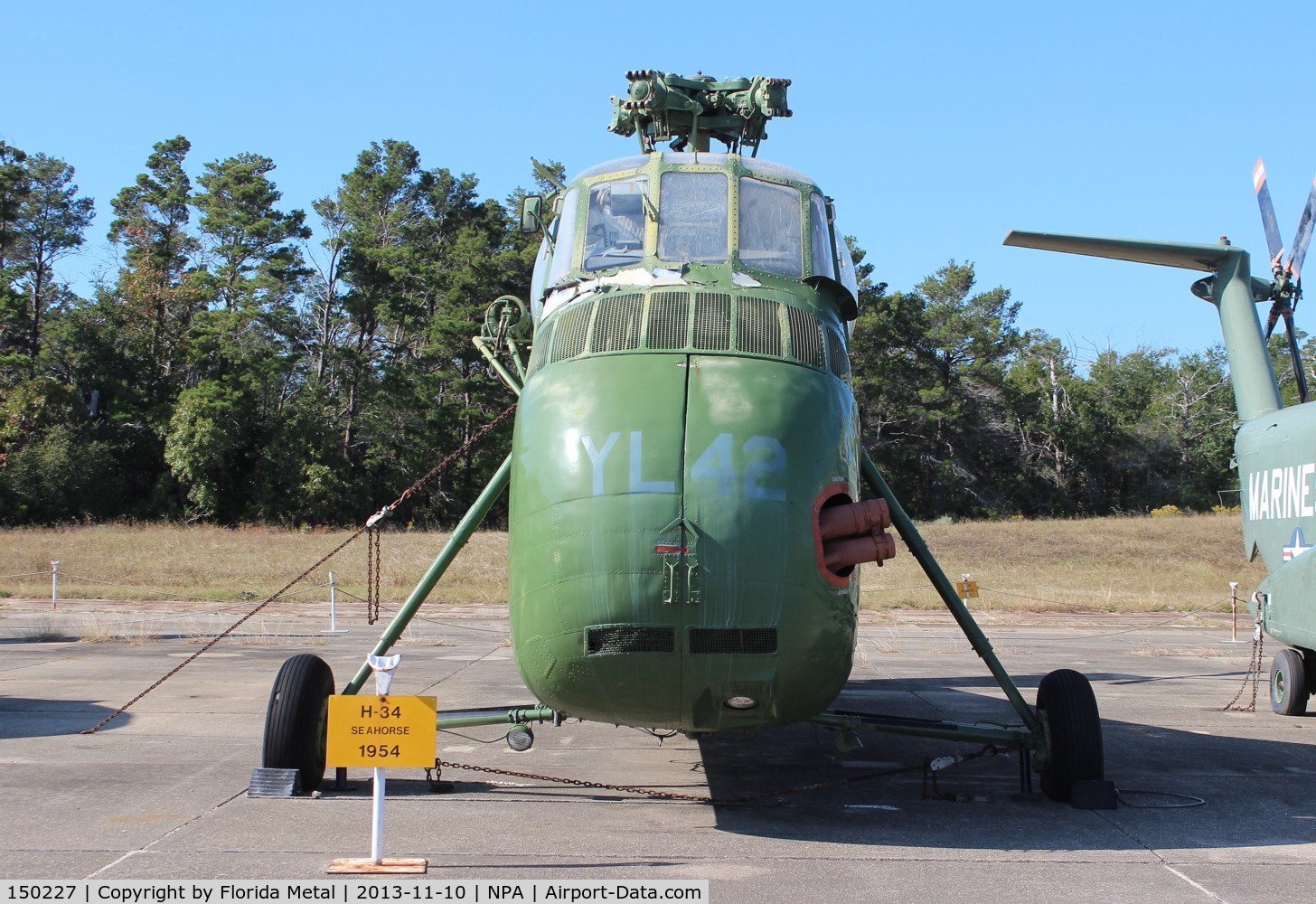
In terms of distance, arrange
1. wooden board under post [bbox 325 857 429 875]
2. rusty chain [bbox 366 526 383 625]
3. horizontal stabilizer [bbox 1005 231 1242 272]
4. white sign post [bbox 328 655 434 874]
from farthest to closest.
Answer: horizontal stabilizer [bbox 1005 231 1242 272], rusty chain [bbox 366 526 383 625], white sign post [bbox 328 655 434 874], wooden board under post [bbox 325 857 429 875]

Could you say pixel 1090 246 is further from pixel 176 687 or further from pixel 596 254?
pixel 176 687

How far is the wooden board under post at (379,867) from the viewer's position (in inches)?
215

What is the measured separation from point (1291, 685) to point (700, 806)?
8.13m

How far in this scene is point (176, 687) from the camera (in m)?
12.9

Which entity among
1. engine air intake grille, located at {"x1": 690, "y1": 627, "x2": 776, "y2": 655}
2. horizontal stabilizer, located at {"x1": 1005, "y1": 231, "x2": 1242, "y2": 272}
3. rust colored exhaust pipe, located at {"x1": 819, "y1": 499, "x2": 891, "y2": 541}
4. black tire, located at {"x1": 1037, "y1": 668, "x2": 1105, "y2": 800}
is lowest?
black tire, located at {"x1": 1037, "y1": 668, "x2": 1105, "y2": 800}

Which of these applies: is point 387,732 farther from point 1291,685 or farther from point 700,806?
point 1291,685

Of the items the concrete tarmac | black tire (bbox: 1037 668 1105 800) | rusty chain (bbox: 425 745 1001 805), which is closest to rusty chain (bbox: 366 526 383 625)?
the concrete tarmac

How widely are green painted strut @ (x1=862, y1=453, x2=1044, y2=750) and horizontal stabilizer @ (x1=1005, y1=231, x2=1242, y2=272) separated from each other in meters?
6.98

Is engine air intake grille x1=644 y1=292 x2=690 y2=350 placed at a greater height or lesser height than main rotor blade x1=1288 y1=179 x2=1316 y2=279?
lesser

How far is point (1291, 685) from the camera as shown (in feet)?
39.8

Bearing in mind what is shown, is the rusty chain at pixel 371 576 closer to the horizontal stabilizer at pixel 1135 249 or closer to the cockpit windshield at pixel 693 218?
the cockpit windshield at pixel 693 218

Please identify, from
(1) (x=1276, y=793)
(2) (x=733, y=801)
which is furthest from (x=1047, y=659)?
(2) (x=733, y=801)

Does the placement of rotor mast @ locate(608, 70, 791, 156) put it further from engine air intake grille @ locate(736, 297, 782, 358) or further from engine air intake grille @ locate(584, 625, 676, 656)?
engine air intake grille @ locate(584, 625, 676, 656)

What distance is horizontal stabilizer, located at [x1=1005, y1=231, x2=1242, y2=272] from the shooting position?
546 inches
